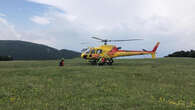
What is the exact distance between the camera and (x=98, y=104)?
7855mm

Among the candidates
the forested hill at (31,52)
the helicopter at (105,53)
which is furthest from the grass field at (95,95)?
the forested hill at (31,52)

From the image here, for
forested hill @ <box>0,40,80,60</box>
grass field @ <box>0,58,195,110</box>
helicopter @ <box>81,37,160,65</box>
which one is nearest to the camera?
grass field @ <box>0,58,195,110</box>

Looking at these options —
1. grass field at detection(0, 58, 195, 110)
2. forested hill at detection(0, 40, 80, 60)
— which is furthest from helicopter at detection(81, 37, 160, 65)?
forested hill at detection(0, 40, 80, 60)

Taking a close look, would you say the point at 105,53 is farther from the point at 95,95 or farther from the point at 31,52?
the point at 31,52

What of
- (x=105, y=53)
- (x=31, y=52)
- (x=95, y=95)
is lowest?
(x=95, y=95)

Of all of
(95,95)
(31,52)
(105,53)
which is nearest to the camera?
(95,95)

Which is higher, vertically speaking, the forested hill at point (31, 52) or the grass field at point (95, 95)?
the forested hill at point (31, 52)

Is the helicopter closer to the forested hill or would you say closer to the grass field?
the grass field

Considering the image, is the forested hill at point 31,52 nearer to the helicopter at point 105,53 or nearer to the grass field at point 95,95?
the helicopter at point 105,53

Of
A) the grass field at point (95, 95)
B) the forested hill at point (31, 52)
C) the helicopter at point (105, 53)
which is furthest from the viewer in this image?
the forested hill at point (31, 52)

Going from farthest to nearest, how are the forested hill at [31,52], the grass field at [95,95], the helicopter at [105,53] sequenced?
the forested hill at [31,52]
the helicopter at [105,53]
the grass field at [95,95]

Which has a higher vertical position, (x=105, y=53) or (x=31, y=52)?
(x=31, y=52)

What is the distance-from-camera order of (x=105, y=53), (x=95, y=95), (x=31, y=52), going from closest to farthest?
(x=95, y=95)
(x=105, y=53)
(x=31, y=52)

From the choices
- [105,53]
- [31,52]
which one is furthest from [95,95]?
[31,52]
